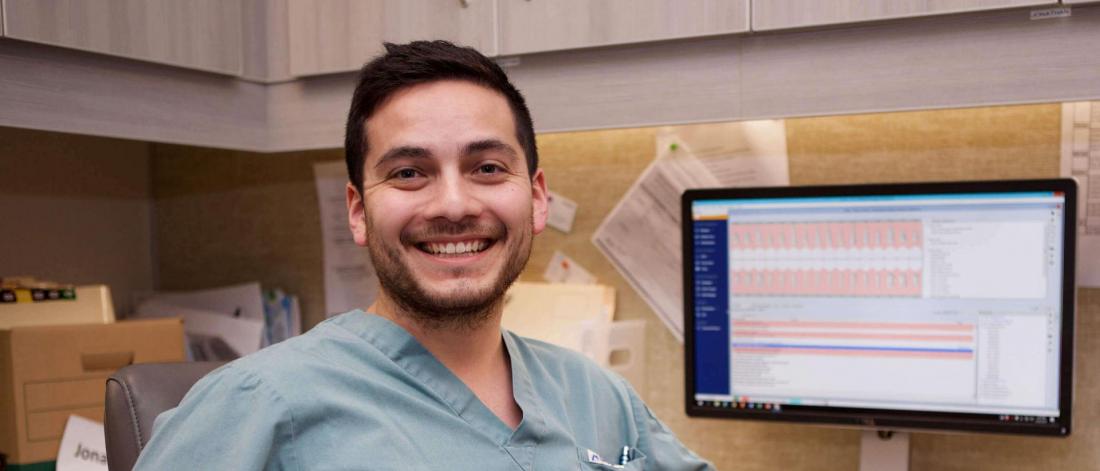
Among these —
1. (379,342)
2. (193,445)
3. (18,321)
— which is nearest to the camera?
(193,445)

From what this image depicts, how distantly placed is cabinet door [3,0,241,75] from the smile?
0.58 metres

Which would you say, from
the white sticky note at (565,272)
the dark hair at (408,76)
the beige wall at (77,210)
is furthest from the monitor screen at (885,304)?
the beige wall at (77,210)

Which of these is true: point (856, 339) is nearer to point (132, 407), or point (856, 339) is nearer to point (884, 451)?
point (884, 451)

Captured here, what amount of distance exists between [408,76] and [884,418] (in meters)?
0.79

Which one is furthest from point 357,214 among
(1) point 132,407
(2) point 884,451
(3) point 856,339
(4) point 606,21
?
(2) point 884,451

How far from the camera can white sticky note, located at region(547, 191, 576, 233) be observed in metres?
1.64

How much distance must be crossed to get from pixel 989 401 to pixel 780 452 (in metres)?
0.33

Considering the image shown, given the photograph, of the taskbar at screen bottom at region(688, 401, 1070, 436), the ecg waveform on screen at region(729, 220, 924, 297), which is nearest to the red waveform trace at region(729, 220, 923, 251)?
the ecg waveform on screen at region(729, 220, 924, 297)

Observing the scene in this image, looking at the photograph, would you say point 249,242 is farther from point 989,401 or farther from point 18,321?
point 989,401

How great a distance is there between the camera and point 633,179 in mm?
1584

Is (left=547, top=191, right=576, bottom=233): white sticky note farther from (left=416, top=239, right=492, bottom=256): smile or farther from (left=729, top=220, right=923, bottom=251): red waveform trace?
(left=416, top=239, right=492, bottom=256): smile

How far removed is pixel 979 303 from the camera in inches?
50.3

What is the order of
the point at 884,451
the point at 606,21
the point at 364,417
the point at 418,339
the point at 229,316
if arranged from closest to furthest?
the point at 364,417
the point at 418,339
the point at 606,21
the point at 884,451
the point at 229,316

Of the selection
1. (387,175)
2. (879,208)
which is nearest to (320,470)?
(387,175)
